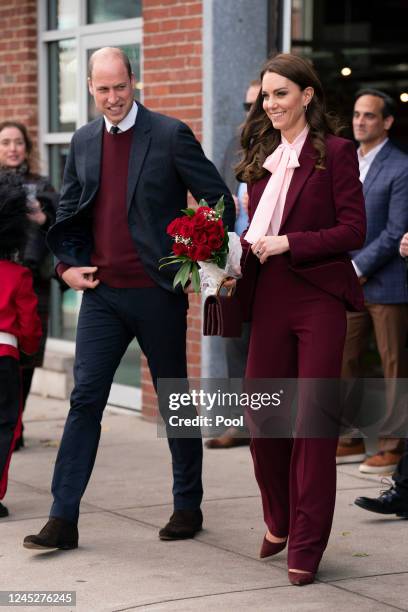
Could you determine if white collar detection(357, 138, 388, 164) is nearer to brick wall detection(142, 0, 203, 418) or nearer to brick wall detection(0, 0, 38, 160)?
brick wall detection(142, 0, 203, 418)

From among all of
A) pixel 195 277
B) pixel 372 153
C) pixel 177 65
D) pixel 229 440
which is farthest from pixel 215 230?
pixel 177 65

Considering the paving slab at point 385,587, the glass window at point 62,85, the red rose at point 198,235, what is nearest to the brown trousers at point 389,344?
the paving slab at point 385,587

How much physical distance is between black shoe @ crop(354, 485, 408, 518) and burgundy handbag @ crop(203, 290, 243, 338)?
4.57 ft

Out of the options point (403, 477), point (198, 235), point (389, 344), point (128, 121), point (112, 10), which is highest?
point (112, 10)

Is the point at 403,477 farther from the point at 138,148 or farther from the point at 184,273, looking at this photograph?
the point at 138,148

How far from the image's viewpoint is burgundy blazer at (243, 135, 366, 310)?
5.33m

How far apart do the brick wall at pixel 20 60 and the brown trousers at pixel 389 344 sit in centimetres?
404

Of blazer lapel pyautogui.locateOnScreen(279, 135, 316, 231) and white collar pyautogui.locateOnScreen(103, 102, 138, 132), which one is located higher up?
white collar pyautogui.locateOnScreen(103, 102, 138, 132)

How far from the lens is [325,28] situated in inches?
388

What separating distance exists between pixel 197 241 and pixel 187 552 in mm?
1466

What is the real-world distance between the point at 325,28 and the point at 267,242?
16.1ft

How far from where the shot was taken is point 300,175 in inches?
214

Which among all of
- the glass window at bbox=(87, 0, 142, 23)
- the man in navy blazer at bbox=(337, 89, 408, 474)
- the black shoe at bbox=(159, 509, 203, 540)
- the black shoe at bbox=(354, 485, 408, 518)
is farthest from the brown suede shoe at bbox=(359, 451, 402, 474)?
the glass window at bbox=(87, 0, 142, 23)

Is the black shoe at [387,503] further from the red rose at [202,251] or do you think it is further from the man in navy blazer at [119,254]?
the red rose at [202,251]
